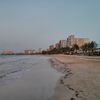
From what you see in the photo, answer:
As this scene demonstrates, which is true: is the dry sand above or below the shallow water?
above

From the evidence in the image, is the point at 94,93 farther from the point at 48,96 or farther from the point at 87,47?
the point at 87,47

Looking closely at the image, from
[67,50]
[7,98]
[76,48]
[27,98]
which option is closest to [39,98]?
[27,98]

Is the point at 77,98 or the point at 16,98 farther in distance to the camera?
the point at 16,98

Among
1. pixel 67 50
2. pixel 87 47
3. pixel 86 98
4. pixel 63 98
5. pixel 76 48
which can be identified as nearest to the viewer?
pixel 86 98

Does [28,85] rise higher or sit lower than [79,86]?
lower

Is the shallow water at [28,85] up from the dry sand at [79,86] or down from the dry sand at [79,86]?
down

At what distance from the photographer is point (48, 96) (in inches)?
322

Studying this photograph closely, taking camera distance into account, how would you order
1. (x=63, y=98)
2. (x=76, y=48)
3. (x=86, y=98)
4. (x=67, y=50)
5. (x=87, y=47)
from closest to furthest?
(x=86, y=98) → (x=63, y=98) → (x=87, y=47) → (x=76, y=48) → (x=67, y=50)

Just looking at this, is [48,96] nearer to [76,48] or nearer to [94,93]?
[94,93]

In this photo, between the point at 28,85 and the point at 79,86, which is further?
the point at 28,85

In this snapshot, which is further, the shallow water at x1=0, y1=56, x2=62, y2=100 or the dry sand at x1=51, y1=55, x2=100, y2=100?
the shallow water at x1=0, y1=56, x2=62, y2=100

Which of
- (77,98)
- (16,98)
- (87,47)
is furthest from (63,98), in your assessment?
(87,47)

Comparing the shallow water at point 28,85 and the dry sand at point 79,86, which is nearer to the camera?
the dry sand at point 79,86

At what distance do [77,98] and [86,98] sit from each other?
34 cm
